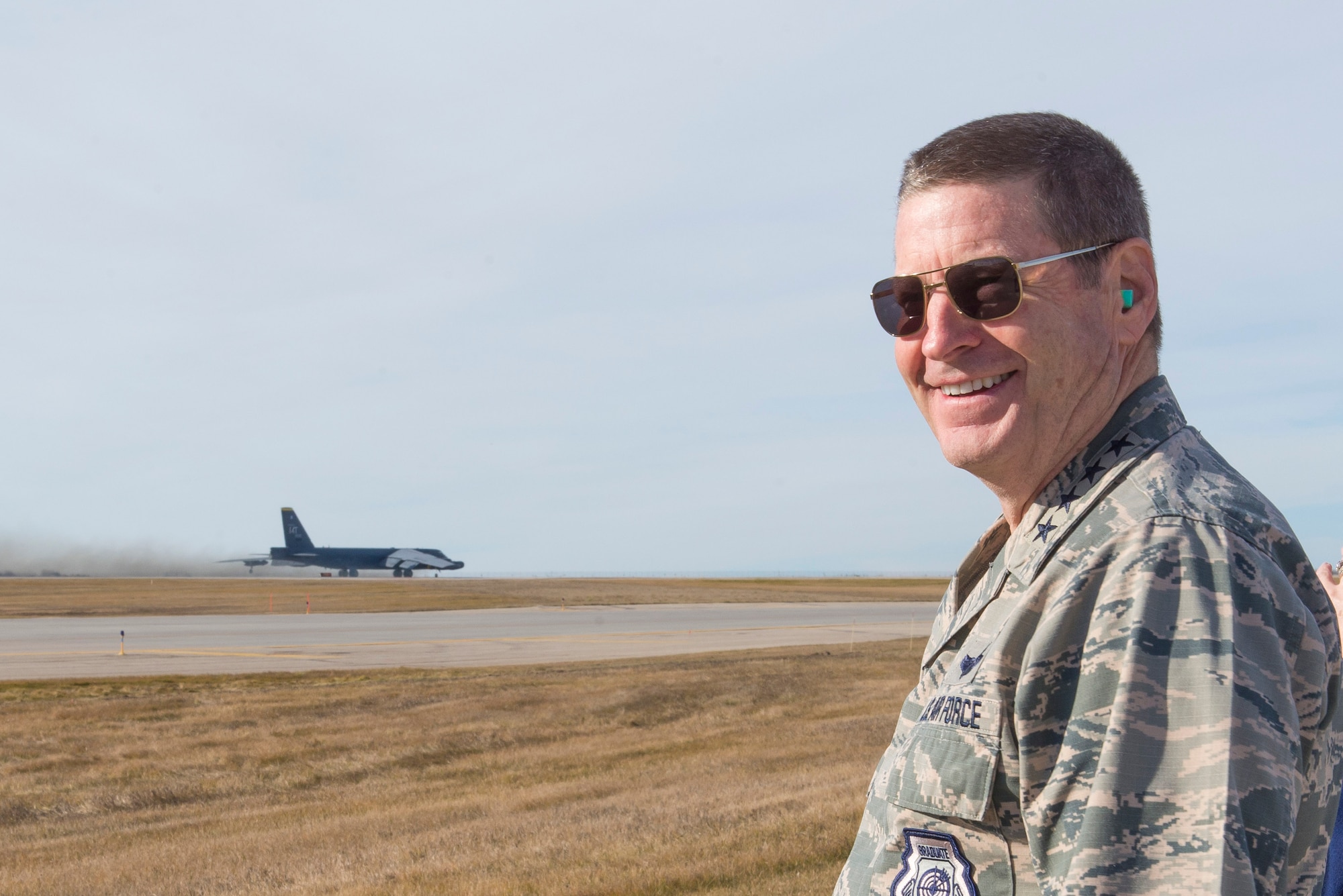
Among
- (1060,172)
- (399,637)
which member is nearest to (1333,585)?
(1060,172)

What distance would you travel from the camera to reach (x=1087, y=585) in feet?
4.72

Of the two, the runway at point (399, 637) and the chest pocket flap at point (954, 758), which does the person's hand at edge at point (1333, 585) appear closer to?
the chest pocket flap at point (954, 758)

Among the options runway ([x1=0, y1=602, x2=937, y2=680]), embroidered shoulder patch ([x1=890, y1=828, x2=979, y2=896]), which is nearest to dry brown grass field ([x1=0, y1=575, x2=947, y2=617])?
runway ([x1=0, y1=602, x2=937, y2=680])

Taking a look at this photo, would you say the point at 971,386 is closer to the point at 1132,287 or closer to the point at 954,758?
the point at 1132,287

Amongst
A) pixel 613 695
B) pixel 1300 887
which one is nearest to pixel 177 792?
pixel 613 695

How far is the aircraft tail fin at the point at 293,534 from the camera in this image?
386 ft

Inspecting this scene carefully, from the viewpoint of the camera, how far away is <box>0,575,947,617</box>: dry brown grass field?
50875mm

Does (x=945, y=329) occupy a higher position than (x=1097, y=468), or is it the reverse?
(x=945, y=329)

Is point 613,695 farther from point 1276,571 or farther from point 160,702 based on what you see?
point 1276,571

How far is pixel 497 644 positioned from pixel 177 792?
63.2 feet

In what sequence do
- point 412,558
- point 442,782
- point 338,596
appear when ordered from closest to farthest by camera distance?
point 442,782, point 338,596, point 412,558

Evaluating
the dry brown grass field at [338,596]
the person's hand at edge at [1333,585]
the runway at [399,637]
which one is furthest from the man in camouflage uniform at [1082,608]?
the dry brown grass field at [338,596]

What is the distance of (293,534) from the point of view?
118688 mm

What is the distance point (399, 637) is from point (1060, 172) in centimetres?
3316
